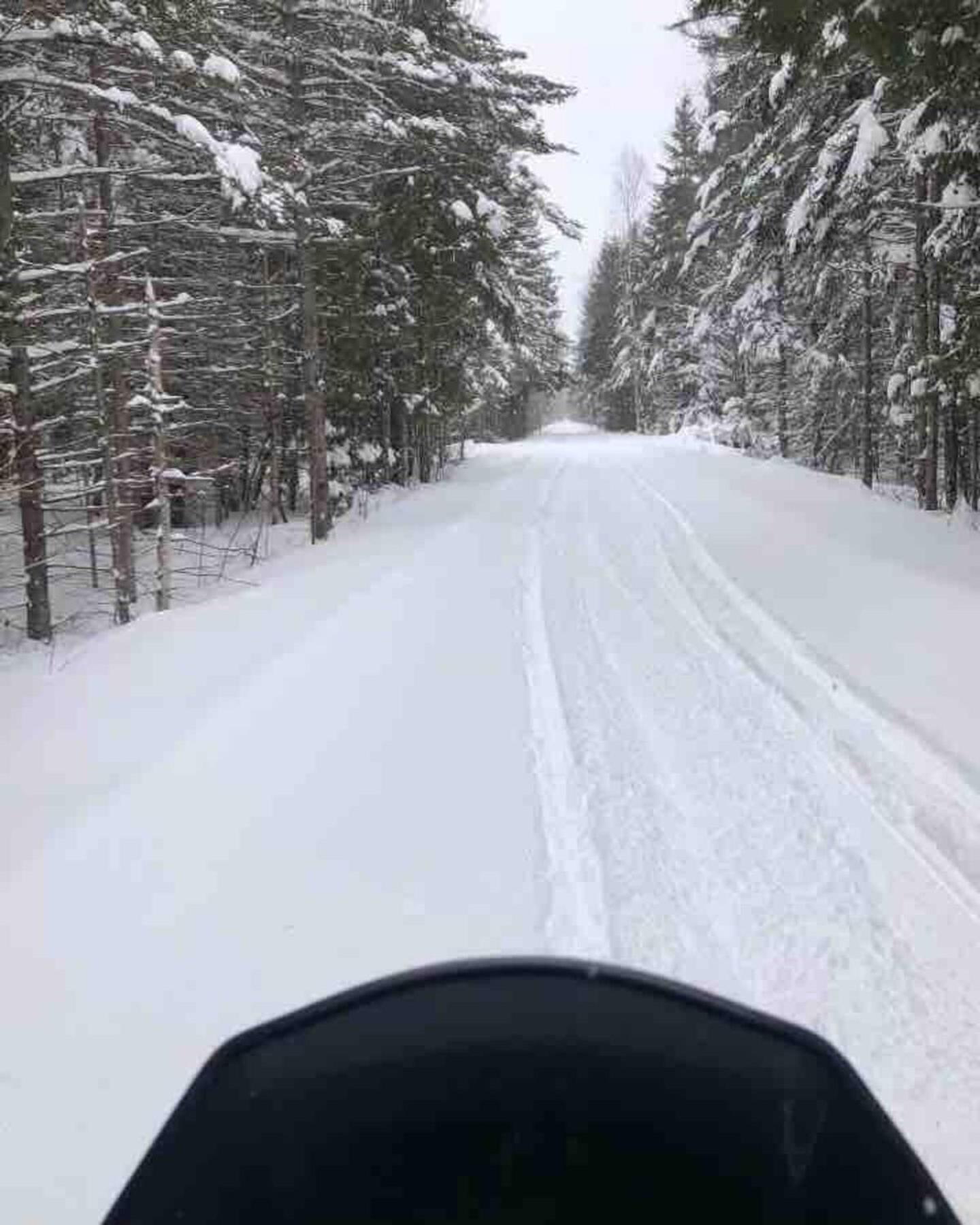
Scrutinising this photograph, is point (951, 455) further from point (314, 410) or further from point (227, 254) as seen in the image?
point (227, 254)

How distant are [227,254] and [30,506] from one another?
30.3ft

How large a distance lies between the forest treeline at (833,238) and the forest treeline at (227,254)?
4787 millimetres

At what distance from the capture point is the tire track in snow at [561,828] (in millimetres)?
4074

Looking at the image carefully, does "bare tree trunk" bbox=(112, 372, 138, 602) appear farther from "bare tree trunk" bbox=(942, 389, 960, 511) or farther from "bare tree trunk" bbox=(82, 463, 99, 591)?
"bare tree trunk" bbox=(942, 389, 960, 511)

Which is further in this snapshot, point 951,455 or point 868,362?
point 868,362

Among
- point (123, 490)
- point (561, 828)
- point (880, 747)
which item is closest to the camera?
point (561, 828)

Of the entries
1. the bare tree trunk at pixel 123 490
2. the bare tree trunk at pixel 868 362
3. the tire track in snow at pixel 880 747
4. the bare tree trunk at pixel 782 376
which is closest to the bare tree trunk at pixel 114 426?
the bare tree trunk at pixel 123 490

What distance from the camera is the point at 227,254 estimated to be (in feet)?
60.5

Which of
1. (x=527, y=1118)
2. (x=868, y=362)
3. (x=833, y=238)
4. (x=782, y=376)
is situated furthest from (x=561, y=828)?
(x=782, y=376)

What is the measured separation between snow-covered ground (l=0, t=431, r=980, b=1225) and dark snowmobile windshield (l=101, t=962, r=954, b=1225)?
1736 mm

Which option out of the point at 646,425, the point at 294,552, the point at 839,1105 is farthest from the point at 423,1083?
the point at 646,425

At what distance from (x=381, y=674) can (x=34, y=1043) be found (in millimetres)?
→ 4391

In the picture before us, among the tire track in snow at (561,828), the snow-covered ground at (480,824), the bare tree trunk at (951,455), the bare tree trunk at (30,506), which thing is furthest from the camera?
the bare tree trunk at (951,455)

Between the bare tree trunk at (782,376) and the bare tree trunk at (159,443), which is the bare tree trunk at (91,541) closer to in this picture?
the bare tree trunk at (159,443)
